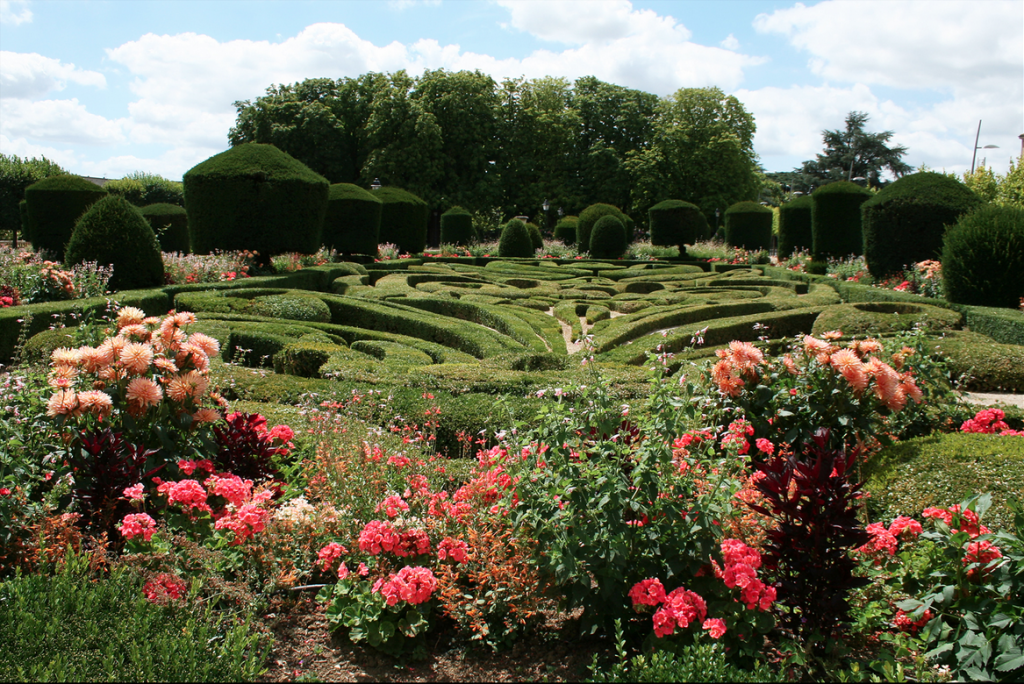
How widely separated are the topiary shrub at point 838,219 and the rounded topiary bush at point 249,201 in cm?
1201

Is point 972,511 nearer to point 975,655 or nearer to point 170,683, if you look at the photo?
point 975,655

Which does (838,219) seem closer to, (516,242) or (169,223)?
(516,242)

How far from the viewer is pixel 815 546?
2375 mm

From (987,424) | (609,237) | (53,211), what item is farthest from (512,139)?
(987,424)

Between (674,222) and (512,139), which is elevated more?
(512,139)

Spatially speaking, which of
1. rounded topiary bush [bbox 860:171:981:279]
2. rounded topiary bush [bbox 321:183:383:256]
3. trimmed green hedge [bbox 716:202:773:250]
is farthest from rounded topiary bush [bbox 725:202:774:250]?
rounded topiary bush [bbox 321:183:383:256]

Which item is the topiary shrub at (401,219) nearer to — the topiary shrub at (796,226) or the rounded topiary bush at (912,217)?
the topiary shrub at (796,226)

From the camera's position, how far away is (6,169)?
94.0 ft

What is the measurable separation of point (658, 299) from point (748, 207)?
14809 mm

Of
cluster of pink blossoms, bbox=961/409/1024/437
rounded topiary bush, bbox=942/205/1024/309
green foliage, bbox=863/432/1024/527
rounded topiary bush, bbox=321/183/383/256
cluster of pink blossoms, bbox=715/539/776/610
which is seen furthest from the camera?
rounded topiary bush, bbox=321/183/383/256

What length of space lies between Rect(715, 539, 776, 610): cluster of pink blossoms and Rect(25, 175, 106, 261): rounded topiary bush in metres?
15.8

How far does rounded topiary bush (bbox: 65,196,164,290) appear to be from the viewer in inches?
372

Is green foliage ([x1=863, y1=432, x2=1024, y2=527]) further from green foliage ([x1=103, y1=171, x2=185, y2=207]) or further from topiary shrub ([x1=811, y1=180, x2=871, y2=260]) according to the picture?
green foliage ([x1=103, y1=171, x2=185, y2=207])

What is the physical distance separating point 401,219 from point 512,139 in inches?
710
